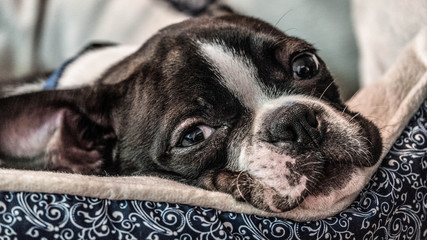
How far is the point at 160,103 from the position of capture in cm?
187

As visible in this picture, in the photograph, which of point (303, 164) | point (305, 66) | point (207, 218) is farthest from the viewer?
point (305, 66)

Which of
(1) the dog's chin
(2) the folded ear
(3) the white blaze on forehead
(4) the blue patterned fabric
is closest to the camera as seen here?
(4) the blue patterned fabric

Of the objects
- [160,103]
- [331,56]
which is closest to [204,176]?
[160,103]

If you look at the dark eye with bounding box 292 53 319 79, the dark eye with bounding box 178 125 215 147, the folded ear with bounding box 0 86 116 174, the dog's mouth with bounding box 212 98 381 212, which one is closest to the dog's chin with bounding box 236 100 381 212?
the dog's mouth with bounding box 212 98 381 212

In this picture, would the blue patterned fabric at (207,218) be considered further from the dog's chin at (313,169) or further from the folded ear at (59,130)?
the folded ear at (59,130)

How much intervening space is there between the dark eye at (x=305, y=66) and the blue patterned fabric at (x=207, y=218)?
0.42 metres

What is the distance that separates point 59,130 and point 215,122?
603mm

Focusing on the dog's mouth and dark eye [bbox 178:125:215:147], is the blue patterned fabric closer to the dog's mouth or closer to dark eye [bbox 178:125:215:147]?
the dog's mouth

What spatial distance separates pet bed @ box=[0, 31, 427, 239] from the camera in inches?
54.1

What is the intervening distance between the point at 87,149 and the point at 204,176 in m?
0.57

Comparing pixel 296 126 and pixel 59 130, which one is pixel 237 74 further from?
pixel 59 130

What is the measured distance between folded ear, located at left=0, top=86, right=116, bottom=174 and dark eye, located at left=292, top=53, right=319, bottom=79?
670mm

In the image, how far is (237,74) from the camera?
1818mm

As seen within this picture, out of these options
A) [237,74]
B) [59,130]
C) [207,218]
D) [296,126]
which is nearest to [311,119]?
[296,126]
